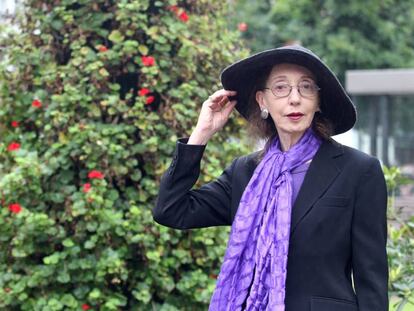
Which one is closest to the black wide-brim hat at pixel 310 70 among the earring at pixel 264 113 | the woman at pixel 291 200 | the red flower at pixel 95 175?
the woman at pixel 291 200

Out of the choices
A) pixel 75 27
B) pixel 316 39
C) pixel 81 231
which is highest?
pixel 316 39

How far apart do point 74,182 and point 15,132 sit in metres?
0.46

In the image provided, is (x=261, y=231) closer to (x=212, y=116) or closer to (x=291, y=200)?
(x=291, y=200)

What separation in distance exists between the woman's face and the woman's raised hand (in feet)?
0.91

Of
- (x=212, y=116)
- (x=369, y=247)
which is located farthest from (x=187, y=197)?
(x=369, y=247)

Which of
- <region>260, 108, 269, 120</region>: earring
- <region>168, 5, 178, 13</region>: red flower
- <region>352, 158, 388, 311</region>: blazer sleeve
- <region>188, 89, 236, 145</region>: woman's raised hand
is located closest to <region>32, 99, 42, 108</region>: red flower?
<region>168, 5, 178, 13</region>: red flower

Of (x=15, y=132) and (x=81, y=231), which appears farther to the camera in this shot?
(x=15, y=132)

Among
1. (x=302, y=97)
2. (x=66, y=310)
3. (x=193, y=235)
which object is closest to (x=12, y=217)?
(x=66, y=310)

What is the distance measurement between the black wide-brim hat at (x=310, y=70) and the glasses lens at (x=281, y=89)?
7 centimetres

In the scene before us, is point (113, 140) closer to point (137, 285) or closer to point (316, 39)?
point (137, 285)

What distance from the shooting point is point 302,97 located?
9.77ft

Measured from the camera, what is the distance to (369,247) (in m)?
2.83

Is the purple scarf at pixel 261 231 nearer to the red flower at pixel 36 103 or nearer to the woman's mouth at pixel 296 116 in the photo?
the woman's mouth at pixel 296 116

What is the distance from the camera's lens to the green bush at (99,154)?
14.0ft
